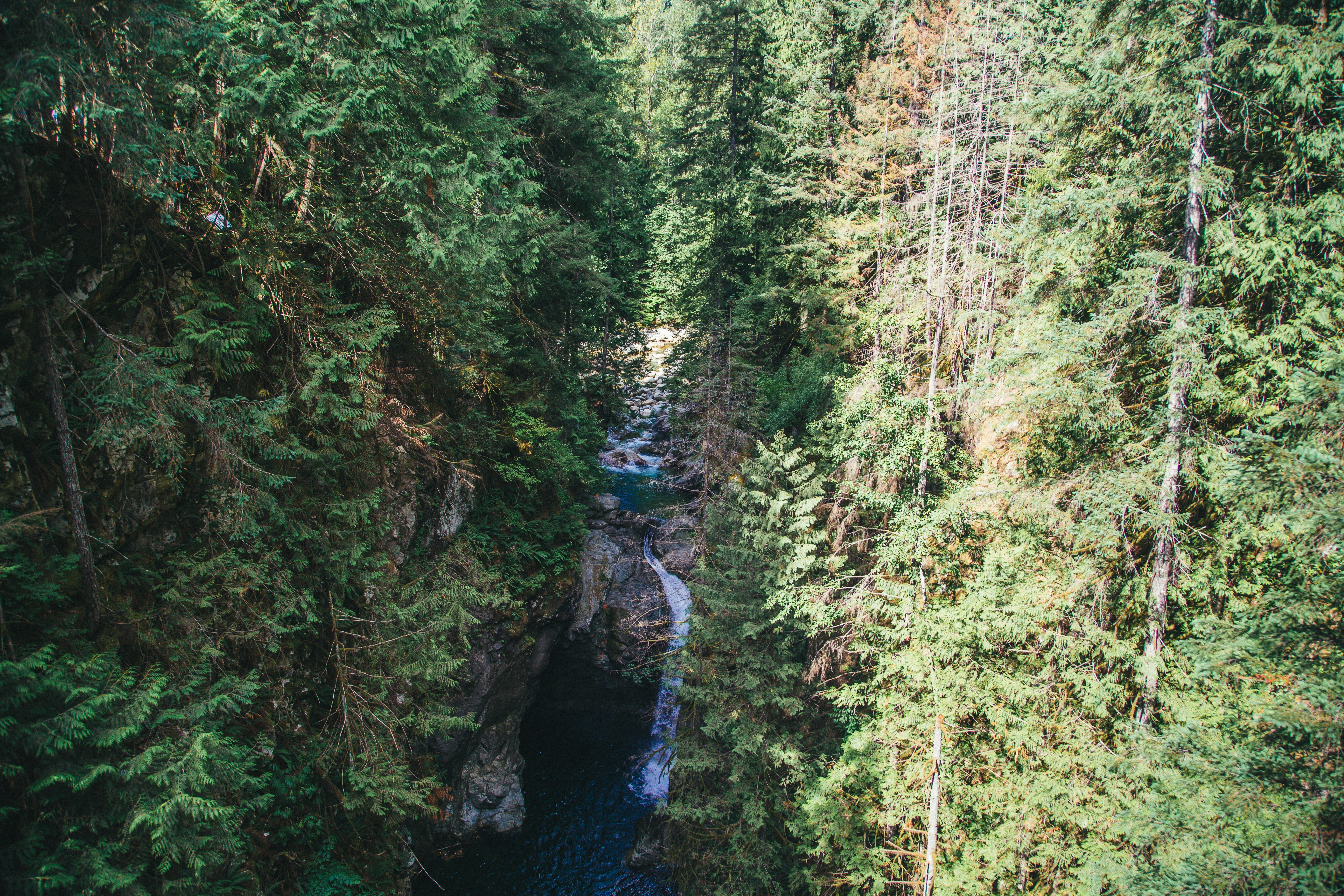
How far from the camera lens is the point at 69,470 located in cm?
497

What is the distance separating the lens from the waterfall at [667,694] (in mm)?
14547

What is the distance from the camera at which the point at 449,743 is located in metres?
11.6

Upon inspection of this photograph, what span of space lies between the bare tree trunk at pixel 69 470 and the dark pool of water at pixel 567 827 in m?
7.87

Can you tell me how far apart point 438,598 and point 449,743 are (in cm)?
518

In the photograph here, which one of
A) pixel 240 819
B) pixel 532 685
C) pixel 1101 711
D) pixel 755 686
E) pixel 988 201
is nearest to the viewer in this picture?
pixel 240 819

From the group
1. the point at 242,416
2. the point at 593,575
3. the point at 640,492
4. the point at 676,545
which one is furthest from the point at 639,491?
the point at 242,416

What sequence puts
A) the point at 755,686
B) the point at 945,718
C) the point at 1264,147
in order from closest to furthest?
the point at 1264,147, the point at 945,718, the point at 755,686

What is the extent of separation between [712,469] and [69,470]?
37.1 ft

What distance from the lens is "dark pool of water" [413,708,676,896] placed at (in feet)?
39.9

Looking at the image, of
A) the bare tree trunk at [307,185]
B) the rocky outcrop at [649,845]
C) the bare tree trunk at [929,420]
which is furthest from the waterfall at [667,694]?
the bare tree trunk at [307,185]

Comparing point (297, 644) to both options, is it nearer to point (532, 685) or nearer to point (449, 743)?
point (449, 743)

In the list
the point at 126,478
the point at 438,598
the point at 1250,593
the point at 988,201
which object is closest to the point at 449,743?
the point at 438,598

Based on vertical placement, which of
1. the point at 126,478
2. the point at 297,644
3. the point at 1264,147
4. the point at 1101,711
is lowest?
the point at 297,644

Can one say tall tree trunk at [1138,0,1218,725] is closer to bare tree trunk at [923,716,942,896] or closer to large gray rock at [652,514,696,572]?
bare tree trunk at [923,716,942,896]
